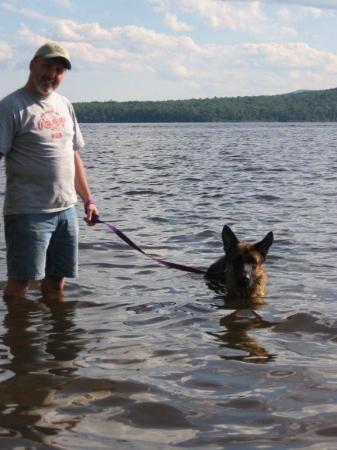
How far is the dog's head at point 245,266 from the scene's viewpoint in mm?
7930

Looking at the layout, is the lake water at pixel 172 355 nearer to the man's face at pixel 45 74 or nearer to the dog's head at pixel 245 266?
the dog's head at pixel 245 266

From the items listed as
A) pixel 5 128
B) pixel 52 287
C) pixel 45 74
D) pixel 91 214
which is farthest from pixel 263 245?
pixel 5 128

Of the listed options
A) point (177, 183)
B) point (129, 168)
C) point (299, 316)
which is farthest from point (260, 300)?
point (129, 168)

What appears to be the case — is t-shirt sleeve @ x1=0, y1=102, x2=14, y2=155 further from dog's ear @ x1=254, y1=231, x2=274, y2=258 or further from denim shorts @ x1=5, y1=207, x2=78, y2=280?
dog's ear @ x1=254, y1=231, x2=274, y2=258

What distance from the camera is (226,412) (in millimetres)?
4367

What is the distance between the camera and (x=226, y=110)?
17975 centimetres

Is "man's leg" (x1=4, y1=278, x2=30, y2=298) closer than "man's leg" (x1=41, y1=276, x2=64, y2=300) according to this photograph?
Yes

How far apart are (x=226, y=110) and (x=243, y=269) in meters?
175

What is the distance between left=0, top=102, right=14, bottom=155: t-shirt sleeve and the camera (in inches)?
225

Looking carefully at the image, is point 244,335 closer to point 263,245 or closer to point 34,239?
point 34,239

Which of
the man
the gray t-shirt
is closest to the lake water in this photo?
the man

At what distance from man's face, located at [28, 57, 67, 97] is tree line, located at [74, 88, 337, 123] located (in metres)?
167

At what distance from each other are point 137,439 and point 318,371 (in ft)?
5.65

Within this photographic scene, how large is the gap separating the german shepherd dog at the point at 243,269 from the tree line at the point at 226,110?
165m
